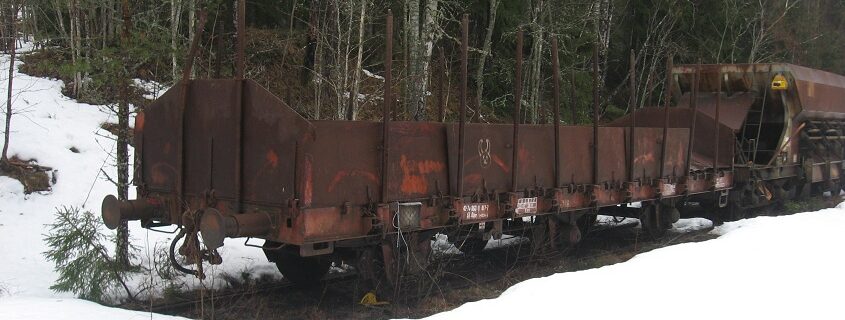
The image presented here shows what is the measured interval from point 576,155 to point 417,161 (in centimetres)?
298

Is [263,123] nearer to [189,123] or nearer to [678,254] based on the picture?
[189,123]

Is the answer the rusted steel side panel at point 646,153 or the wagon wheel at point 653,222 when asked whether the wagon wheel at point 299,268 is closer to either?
the rusted steel side panel at point 646,153

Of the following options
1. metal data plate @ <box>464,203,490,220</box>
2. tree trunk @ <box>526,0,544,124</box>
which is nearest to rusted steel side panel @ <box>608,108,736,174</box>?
metal data plate @ <box>464,203,490,220</box>

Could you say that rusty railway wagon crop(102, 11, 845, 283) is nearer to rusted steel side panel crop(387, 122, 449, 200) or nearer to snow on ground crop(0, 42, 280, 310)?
rusted steel side panel crop(387, 122, 449, 200)

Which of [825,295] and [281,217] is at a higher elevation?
[281,217]

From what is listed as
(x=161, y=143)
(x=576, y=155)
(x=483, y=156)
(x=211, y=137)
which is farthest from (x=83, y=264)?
(x=576, y=155)

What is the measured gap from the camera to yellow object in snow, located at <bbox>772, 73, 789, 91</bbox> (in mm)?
13516

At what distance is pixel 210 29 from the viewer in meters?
19.2

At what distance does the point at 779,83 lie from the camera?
13.6 metres

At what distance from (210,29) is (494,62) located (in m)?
8.72

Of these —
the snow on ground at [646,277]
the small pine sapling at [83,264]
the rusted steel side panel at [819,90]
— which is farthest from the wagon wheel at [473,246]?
the rusted steel side panel at [819,90]

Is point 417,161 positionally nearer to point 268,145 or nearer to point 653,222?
point 268,145

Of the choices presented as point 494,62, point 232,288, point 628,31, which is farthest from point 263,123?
point 628,31

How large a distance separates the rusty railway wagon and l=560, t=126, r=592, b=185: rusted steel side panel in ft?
0.08
